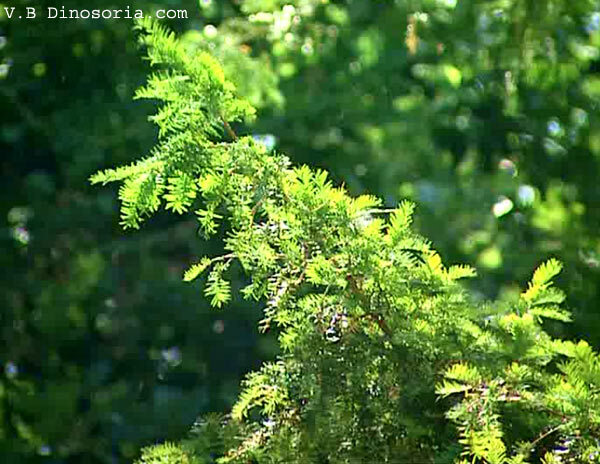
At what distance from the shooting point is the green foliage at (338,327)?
0.87 m

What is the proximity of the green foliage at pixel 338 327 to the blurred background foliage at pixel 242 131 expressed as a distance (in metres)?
0.98

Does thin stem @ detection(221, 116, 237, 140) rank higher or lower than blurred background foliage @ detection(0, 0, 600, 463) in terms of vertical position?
lower

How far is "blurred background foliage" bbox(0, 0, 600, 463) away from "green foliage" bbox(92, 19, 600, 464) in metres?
0.98

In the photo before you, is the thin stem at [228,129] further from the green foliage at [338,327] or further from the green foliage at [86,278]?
the green foliage at [86,278]

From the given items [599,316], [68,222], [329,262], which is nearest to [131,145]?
[68,222]

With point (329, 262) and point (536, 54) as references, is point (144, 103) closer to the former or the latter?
point (536, 54)

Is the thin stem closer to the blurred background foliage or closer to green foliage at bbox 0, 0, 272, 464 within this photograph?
the blurred background foliage

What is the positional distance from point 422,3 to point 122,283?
86 cm

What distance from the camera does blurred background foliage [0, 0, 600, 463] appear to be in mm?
1982

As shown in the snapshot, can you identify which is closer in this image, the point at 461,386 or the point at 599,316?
the point at 461,386

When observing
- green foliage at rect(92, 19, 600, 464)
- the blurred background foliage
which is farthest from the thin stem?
the blurred background foliage

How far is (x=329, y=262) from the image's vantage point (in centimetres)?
87

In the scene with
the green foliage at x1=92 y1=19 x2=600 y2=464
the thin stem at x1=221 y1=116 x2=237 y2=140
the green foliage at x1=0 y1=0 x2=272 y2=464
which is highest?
the green foliage at x1=0 y1=0 x2=272 y2=464

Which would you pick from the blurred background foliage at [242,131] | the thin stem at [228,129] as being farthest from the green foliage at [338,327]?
the blurred background foliage at [242,131]
